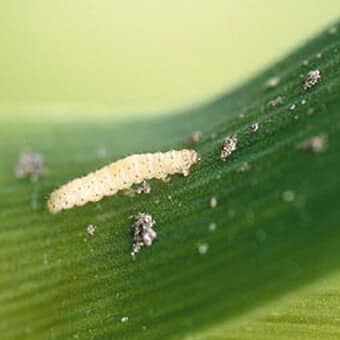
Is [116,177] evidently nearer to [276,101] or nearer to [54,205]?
[54,205]

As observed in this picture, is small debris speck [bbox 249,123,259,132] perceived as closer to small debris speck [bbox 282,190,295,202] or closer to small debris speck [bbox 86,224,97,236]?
small debris speck [bbox 282,190,295,202]

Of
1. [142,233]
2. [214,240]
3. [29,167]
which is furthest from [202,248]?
[29,167]

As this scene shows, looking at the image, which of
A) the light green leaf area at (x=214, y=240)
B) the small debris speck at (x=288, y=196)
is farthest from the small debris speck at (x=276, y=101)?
the small debris speck at (x=288, y=196)

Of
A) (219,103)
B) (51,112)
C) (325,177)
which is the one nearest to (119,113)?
(51,112)

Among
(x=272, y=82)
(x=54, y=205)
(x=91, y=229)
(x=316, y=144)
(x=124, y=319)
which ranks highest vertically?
(x=272, y=82)

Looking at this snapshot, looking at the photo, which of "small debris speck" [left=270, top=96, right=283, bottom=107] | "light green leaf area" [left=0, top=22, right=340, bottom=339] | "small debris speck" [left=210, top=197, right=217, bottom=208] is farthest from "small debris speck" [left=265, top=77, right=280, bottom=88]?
"small debris speck" [left=210, top=197, right=217, bottom=208]

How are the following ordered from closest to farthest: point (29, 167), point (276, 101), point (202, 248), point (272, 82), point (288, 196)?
point (288, 196), point (202, 248), point (276, 101), point (272, 82), point (29, 167)
